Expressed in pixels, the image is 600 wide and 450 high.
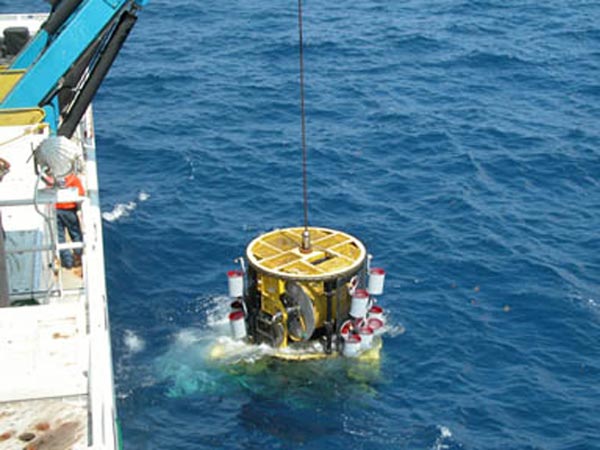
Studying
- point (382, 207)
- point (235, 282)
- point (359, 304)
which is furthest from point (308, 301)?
point (382, 207)

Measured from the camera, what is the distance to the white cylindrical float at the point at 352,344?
29.4 metres

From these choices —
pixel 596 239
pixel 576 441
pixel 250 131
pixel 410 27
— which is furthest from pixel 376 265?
pixel 410 27

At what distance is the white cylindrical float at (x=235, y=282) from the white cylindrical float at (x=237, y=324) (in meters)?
0.68

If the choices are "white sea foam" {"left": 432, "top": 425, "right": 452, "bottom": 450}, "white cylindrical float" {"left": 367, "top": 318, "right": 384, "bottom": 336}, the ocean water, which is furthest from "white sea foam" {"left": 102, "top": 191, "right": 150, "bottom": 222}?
"white sea foam" {"left": 432, "top": 425, "right": 452, "bottom": 450}

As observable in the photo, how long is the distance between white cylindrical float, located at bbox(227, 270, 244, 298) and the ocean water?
6.73 feet

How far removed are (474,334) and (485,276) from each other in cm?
401

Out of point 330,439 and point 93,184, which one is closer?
point 330,439

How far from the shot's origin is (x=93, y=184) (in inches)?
1297

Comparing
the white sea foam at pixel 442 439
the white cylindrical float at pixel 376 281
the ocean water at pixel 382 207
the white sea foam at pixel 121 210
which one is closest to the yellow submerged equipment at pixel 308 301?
the white cylindrical float at pixel 376 281

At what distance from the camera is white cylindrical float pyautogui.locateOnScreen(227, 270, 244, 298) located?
1190 inches

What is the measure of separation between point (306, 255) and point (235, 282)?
97.3 inches

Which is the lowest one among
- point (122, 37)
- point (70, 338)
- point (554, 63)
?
point (554, 63)

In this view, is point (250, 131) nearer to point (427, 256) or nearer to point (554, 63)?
point (427, 256)

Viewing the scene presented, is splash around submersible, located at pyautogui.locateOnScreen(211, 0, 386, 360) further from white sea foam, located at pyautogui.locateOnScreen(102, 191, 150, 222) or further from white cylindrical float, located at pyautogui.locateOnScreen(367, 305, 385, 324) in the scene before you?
white sea foam, located at pyautogui.locateOnScreen(102, 191, 150, 222)
